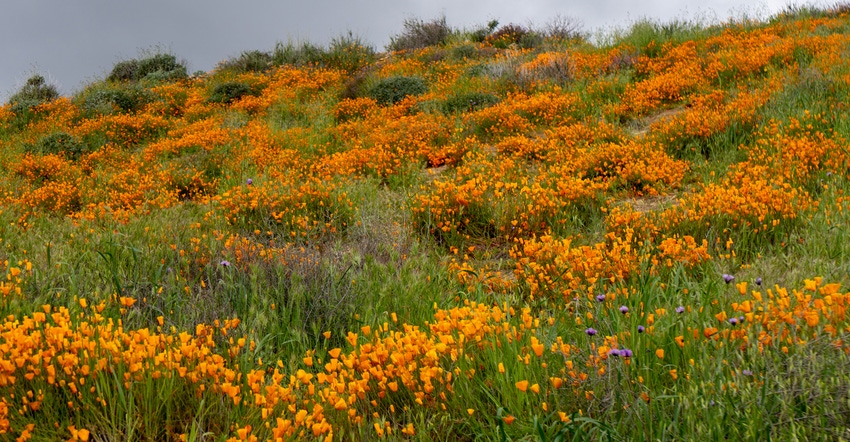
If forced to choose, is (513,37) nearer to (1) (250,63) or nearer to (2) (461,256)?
(1) (250,63)

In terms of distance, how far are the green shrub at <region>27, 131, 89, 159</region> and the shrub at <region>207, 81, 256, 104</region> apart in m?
3.68

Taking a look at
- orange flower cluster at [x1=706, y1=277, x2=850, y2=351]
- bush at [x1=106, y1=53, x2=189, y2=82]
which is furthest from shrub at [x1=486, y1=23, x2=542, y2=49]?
orange flower cluster at [x1=706, y1=277, x2=850, y2=351]

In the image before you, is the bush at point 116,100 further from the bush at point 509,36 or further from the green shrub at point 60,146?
the bush at point 509,36

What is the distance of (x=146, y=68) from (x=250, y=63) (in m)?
3.90

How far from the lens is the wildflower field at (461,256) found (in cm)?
218

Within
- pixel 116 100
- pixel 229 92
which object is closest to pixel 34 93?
pixel 116 100

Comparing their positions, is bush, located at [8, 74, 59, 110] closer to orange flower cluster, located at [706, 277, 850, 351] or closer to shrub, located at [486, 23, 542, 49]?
shrub, located at [486, 23, 542, 49]

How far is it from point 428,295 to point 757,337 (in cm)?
213

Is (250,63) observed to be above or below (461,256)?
above

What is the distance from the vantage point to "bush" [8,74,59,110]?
48.6 ft

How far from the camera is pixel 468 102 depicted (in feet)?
33.9

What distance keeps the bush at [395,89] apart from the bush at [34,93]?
30.2ft

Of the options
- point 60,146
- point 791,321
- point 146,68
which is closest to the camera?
point 791,321

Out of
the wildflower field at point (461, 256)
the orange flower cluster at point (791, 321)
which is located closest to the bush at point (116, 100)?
the wildflower field at point (461, 256)
